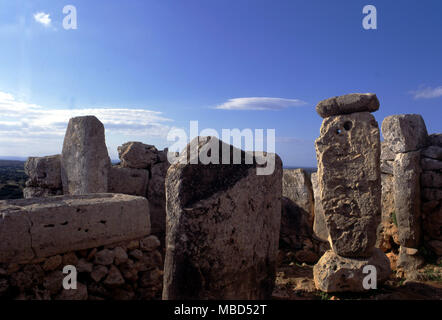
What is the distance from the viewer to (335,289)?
496cm

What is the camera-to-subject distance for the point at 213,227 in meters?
2.15

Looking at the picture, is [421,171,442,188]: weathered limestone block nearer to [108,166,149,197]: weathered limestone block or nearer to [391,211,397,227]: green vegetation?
[391,211,397,227]: green vegetation

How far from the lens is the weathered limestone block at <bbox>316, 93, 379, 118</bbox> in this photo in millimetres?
4766

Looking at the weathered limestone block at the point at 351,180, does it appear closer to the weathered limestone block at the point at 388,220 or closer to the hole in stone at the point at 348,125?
the hole in stone at the point at 348,125

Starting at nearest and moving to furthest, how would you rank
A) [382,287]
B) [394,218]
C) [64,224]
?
1. [64,224]
2. [382,287]
3. [394,218]

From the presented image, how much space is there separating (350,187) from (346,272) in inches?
47.0

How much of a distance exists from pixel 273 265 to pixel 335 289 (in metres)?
2.85

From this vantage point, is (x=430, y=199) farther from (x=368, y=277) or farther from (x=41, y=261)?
(x=41, y=261)

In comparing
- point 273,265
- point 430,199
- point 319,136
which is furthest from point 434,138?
point 273,265

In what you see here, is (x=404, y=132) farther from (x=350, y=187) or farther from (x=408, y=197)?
(x=350, y=187)

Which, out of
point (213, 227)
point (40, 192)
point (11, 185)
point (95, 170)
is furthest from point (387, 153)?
point (11, 185)

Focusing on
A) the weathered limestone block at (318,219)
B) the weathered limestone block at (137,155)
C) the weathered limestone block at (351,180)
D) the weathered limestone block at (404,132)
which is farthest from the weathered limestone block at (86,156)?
the weathered limestone block at (404,132)

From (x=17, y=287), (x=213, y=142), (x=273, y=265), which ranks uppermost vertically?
(x=213, y=142)
